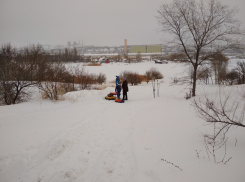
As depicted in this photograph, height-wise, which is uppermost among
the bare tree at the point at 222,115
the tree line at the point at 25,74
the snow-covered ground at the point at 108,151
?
the tree line at the point at 25,74

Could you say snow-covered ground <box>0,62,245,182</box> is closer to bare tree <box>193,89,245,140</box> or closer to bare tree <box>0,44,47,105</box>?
bare tree <box>193,89,245,140</box>

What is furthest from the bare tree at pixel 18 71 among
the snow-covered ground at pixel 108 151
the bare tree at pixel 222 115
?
the bare tree at pixel 222 115

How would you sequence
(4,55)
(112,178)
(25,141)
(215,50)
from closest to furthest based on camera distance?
(112,178)
(25,141)
(215,50)
(4,55)

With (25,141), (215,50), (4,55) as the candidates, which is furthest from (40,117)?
(215,50)

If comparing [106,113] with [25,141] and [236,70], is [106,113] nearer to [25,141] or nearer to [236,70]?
[25,141]

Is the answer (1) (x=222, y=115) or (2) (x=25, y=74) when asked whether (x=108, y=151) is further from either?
(2) (x=25, y=74)

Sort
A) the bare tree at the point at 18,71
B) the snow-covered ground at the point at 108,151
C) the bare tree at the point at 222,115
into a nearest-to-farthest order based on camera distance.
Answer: the snow-covered ground at the point at 108,151
the bare tree at the point at 222,115
the bare tree at the point at 18,71

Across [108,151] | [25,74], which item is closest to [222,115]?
[108,151]

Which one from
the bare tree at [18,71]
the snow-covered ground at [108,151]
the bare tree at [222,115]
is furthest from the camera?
the bare tree at [18,71]

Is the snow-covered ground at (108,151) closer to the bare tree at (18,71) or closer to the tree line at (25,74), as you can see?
the tree line at (25,74)

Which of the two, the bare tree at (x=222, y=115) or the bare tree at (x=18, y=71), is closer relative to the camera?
the bare tree at (x=222, y=115)

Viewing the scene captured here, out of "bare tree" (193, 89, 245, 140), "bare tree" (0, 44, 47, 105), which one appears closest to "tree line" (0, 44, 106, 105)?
"bare tree" (0, 44, 47, 105)

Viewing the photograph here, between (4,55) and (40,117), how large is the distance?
8073 mm

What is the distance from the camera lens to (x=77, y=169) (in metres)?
3.26
